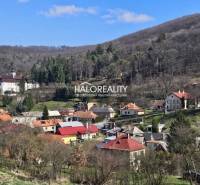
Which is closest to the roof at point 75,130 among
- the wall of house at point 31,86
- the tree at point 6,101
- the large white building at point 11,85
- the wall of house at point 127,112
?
the wall of house at point 127,112

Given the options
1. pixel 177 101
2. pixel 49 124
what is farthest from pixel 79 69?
pixel 49 124

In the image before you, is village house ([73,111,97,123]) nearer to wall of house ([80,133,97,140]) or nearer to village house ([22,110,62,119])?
village house ([22,110,62,119])

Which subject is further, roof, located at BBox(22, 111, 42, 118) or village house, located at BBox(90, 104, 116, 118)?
roof, located at BBox(22, 111, 42, 118)

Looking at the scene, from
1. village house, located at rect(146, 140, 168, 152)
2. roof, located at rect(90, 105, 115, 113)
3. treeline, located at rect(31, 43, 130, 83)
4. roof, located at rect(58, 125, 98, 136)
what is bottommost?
village house, located at rect(146, 140, 168, 152)

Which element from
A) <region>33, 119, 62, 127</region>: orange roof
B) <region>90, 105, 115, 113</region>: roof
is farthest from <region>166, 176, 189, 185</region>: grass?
<region>90, 105, 115, 113</region>: roof

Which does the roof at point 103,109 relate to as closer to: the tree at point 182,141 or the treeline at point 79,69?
the treeline at point 79,69

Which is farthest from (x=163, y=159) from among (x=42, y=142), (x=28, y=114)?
(x=28, y=114)

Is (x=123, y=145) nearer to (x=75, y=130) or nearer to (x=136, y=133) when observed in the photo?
(x=136, y=133)

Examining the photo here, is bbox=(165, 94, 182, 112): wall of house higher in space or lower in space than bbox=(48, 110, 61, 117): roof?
higher
